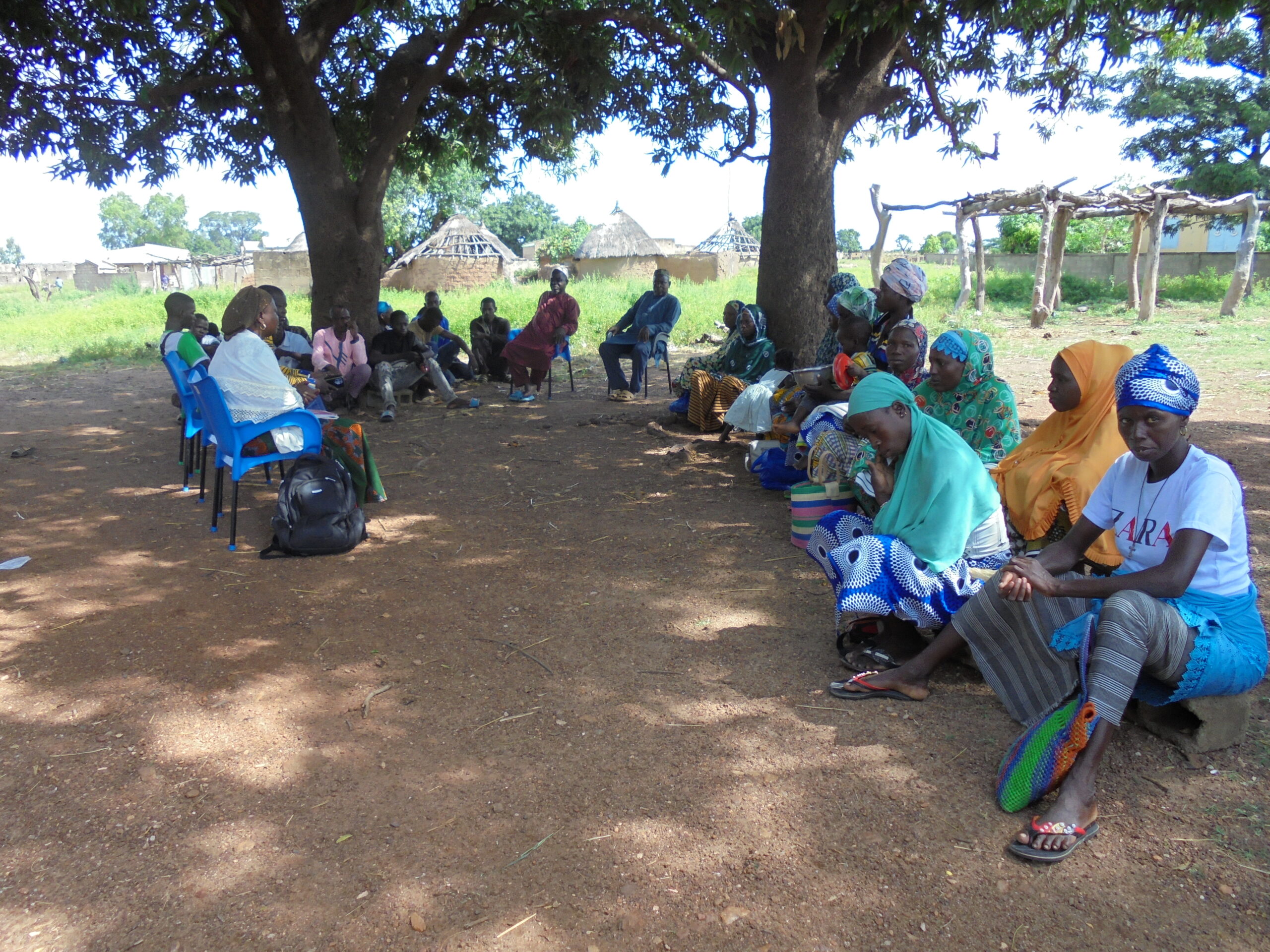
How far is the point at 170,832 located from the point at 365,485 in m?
A: 3.24

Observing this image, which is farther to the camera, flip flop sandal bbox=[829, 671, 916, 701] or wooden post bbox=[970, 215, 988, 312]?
wooden post bbox=[970, 215, 988, 312]

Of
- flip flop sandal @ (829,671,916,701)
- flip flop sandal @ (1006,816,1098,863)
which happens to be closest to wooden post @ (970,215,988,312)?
flip flop sandal @ (829,671,916,701)

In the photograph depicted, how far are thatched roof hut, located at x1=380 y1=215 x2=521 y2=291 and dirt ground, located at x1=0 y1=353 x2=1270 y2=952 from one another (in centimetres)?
2368

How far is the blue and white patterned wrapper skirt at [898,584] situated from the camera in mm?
3182

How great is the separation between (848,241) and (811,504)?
58.8 metres

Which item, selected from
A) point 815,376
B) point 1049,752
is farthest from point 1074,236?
point 1049,752

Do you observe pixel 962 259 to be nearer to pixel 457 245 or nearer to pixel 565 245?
pixel 457 245

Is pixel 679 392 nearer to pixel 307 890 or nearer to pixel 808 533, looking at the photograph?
pixel 808 533

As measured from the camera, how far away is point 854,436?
4820 mm

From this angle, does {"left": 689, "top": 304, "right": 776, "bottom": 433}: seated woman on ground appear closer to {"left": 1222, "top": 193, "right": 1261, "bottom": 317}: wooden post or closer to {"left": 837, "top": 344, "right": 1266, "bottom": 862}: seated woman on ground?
{"left": 837, "top": 344, "right": 1266, "bottom": 862}: seated woman on ground

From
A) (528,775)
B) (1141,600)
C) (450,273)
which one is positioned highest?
(450,273)

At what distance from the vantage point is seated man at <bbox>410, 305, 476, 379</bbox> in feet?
33.2

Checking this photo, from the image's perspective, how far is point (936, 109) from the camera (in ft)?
28.7

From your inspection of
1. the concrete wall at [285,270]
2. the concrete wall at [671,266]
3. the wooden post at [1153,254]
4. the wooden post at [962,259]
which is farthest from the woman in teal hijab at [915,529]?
the concrete wall at [285,270]
